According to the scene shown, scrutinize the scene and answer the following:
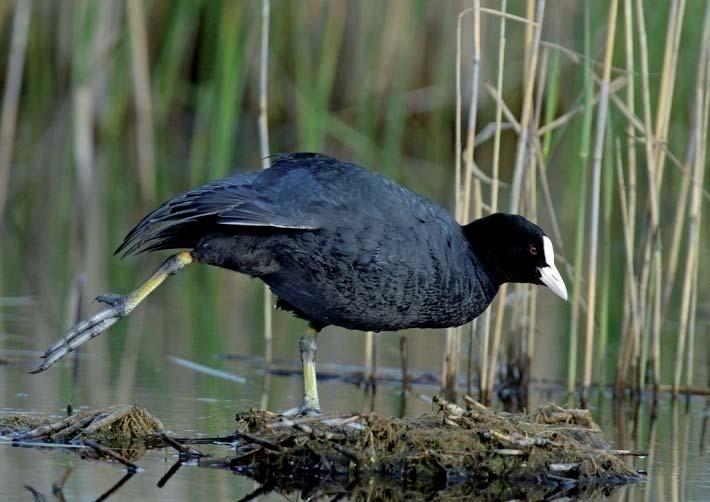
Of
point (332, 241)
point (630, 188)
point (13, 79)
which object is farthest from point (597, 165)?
point (13, 79)

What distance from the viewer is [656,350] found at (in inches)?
247

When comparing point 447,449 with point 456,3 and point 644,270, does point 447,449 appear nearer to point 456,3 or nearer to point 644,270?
point 644,270

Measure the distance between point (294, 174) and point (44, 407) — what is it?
1.30m

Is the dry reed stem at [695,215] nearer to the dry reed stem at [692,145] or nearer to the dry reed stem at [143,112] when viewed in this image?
the dry reed stem at [692,145]

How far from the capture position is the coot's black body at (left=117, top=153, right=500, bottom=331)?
188 inches

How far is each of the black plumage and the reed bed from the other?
781 millimetres

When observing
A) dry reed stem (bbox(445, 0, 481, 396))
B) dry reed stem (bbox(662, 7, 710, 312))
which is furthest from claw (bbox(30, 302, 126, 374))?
dry reed stem (bbox(662, 7, 710, 312))

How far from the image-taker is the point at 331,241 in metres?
4.77

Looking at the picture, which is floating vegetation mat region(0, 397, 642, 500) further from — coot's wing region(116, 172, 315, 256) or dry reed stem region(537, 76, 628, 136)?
dry reed stem region(537, 76, 628, 136)

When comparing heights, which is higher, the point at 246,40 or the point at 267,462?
the point at 246,40

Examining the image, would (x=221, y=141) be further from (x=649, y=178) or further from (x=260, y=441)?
(x=260, y=441)

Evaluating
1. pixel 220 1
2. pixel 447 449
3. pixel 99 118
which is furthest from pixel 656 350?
pixel 99 118

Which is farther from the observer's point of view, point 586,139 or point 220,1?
point 220,1

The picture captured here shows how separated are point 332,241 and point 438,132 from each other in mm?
7281
